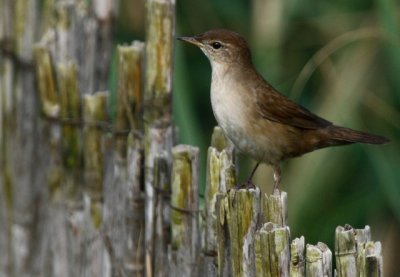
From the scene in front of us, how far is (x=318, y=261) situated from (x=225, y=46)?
1.77 meters

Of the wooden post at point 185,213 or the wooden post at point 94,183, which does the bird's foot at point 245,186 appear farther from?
the wooden post at point 94,183

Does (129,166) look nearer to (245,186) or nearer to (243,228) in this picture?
(245,186)

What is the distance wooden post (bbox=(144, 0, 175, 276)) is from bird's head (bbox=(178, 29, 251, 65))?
41 centimetres

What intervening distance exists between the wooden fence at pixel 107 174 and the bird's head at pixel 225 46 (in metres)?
0.34

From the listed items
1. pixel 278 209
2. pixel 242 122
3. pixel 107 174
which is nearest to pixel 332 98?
pixel 242 122

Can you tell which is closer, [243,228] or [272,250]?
[272,250]

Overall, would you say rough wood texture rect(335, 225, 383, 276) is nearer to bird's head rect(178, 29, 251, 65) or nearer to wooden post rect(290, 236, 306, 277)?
wooden post rect(290, 236, 306, 277)

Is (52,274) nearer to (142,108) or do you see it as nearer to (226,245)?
(142,108)

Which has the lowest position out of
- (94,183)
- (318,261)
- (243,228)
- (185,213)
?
(318,261)

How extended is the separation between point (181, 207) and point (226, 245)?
0.47 m

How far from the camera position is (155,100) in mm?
4605

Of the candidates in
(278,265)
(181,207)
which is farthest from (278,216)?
(181,207)

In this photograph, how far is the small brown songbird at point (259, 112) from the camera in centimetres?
484

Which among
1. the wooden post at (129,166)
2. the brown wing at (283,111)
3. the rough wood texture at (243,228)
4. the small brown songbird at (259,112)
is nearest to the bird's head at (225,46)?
the small brown songbird at (259,112)
